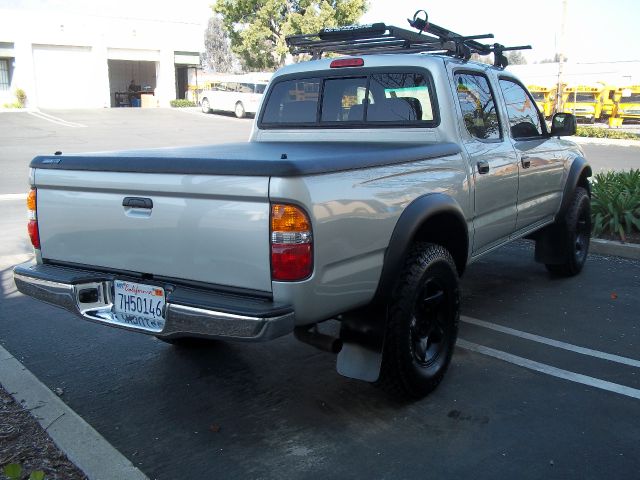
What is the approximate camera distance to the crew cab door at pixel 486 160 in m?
4.33

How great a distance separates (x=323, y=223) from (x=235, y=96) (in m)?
29.7

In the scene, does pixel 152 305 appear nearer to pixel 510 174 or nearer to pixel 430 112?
pixel 430 112

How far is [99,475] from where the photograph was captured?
290 cm

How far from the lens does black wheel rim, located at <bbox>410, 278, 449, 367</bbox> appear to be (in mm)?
3646

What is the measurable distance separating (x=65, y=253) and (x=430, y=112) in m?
2.51

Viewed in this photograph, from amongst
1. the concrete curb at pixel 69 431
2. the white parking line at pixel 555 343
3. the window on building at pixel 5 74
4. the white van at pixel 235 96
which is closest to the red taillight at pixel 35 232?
the concrete curb at pixel 69 431

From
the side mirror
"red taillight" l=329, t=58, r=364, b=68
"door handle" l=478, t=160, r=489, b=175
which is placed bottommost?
"door handle" l=478, t=160, r=489, b=175

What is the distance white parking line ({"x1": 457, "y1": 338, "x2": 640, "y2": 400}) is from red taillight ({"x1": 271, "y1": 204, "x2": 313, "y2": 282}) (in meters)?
2.14

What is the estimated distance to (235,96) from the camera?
103 feet

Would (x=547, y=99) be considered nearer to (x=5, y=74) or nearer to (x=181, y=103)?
(x=181, y=103)

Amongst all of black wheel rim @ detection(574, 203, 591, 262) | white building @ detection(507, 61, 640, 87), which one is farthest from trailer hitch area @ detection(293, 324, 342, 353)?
white building @ detection(507, 61, 640, 87)

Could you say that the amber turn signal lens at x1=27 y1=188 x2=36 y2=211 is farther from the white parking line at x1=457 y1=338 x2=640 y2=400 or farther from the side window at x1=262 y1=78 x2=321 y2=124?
the white parking line at x1=457 y1=338 x2=640 y2=400

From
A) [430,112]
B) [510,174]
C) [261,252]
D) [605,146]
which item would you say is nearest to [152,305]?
[261,252]

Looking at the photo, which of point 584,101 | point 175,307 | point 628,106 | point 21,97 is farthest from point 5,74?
point 175,307
